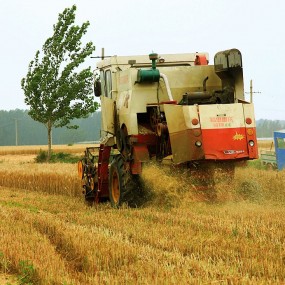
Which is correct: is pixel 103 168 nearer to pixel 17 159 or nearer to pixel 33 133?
pixel 17 159

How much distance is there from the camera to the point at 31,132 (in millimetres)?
144500

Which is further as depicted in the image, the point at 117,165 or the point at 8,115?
the point at 8,115

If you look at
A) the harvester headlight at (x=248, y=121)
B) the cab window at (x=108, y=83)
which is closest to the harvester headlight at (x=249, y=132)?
the harvester headlight at (x=248, y=121)

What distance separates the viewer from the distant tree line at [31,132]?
132 meters

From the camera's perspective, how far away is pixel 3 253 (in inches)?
225

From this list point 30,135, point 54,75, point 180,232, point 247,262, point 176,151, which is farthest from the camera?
point 30,135

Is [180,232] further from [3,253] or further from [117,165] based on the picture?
[117,165]

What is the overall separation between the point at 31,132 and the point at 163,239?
464ft

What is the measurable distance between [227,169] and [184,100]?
1305 millimetres

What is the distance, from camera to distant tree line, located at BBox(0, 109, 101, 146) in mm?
131875

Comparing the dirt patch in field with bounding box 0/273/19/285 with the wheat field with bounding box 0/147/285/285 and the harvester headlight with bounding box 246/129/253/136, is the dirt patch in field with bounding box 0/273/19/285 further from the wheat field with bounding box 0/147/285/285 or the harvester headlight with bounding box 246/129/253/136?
the harvester headlight with bounding box 246/129/253/136

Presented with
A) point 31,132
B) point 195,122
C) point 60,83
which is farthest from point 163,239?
point 31,132

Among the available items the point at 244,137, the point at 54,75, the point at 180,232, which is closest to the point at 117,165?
the point at 244,137

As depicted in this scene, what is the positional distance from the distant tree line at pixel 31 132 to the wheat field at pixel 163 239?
118m
